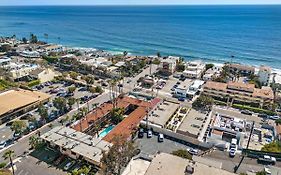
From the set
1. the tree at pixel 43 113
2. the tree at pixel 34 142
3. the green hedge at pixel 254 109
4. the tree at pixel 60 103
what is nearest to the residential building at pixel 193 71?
the green hedge at pixel 254 109

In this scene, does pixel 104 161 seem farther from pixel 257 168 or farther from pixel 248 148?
pixel 248 148

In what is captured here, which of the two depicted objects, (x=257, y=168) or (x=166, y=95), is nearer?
(x=257, y=168)

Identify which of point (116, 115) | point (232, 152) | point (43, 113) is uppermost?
point (43, 113)

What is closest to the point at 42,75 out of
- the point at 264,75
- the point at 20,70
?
the point at 20,70

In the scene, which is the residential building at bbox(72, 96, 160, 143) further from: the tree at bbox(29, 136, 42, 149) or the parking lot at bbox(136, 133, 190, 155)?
the tree at bbox(29, 136, 42, 149)

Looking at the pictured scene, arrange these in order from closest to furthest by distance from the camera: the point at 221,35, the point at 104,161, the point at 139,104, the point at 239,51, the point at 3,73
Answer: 1. the point at 104,161
2. the point at 139,104
3. the point at 3,73
4. the point at 239,51
5. the point at 221,35

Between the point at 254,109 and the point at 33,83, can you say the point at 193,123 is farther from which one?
the point at 33,83

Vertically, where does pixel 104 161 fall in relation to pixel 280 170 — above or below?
above

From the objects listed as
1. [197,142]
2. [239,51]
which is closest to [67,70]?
[197,142]
